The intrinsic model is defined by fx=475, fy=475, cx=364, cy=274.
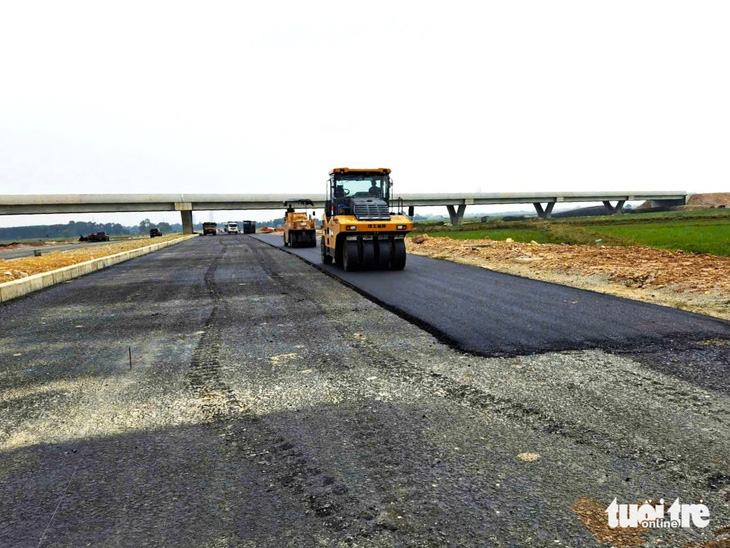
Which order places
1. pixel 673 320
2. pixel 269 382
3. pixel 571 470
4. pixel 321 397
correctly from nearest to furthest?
pixel 571 470
pixel 321 397
pixel 269 382
pixel 673 320

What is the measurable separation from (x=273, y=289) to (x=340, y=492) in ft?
28.1

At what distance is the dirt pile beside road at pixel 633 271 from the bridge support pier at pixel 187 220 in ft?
200

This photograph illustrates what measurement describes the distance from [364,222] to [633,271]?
23.1 ft

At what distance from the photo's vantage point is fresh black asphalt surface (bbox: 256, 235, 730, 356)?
6.07 meters

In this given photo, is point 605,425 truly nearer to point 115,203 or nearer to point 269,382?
point 269,382

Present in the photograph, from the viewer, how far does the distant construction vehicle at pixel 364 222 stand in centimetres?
1388

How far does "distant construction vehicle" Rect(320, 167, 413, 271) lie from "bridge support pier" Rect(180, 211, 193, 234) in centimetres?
6139

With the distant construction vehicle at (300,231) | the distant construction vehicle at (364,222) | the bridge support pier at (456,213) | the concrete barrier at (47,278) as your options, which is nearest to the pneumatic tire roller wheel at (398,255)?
the distant construction vehicle at (364,222)

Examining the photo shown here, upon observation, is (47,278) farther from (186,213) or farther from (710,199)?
(710,199)

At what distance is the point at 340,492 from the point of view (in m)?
2.80

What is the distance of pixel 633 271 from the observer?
11.6m

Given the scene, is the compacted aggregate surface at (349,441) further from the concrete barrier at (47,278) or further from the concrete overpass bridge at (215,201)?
the concrete overpass bridge at (215,201)

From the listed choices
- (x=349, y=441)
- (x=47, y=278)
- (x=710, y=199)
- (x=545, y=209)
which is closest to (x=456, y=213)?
(x=545, y=209)

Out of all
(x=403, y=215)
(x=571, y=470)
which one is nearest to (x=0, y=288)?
(x=403, y=215)
